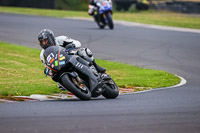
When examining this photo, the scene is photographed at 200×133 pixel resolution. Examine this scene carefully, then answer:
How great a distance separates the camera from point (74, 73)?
9461mm

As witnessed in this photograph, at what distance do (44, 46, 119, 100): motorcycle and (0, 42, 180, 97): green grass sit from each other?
117cm

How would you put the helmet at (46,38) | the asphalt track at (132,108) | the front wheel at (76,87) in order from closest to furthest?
the asphalt track at (132,108)
the front wheel at (76,87)
the helmet at (46,38)

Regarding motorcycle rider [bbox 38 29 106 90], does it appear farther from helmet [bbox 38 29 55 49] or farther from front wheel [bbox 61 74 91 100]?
front wheel [bbox 61 74 91 100]

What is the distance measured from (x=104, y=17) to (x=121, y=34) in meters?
2.61

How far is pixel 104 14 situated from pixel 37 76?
13.1 m

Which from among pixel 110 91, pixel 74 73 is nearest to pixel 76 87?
pixel 74 73

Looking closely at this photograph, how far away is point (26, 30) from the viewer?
24734mm

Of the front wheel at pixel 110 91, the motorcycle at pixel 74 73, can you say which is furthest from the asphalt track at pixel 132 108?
the motorcycle at pixel 74 73

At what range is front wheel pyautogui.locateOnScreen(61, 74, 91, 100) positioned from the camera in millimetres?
9266

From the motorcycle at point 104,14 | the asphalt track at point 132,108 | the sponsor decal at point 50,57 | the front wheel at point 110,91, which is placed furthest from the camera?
the motorcycle at point 104,14

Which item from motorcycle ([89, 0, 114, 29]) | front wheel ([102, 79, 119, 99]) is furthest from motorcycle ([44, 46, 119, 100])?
motorcycle ([89, 0, 114, 29])

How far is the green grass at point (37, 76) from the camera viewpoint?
1112 cm

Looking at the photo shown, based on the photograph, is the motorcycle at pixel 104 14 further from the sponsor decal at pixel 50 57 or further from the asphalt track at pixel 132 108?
the sponsor decal at pixel 50 57

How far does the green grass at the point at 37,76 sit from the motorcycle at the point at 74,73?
1.17 m
